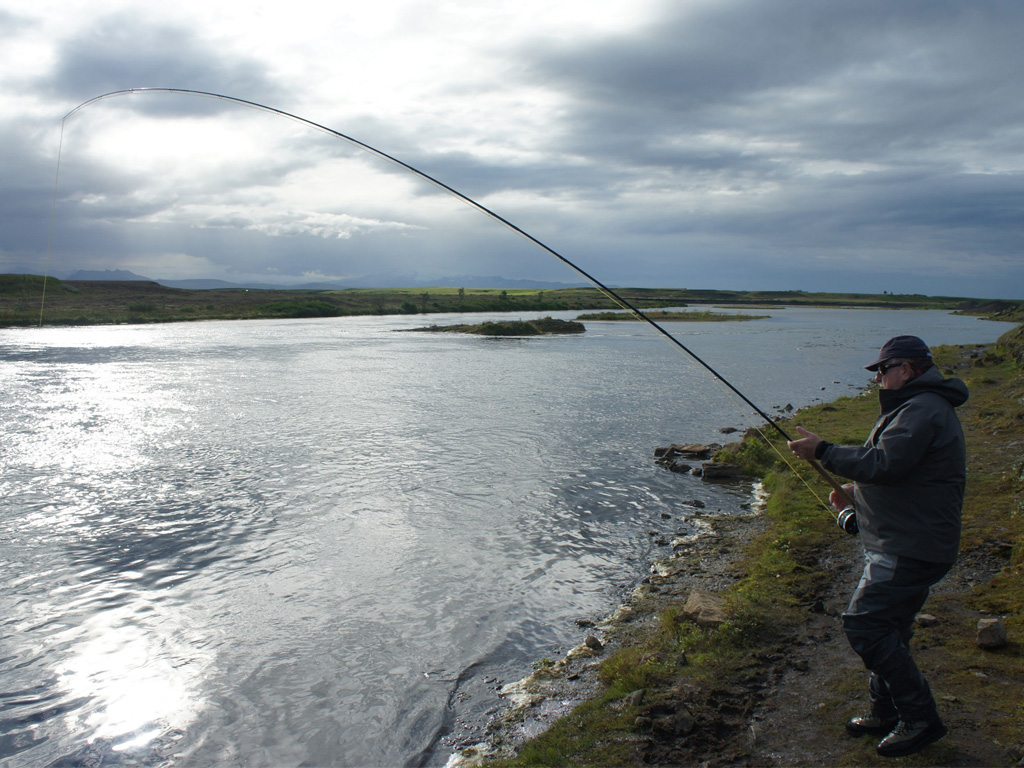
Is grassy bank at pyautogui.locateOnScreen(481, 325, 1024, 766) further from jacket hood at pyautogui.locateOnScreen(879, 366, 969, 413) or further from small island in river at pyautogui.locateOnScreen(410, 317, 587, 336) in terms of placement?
small island in river at pyautogui.locateOnScreen(410, 317, 587, 336)

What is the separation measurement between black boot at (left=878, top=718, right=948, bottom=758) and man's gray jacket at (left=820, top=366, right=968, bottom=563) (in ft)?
3.05

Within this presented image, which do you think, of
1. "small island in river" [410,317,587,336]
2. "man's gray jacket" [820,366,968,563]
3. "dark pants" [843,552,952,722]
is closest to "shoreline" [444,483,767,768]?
"dark pants" [843,552,952,722]

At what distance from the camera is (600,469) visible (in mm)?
13875

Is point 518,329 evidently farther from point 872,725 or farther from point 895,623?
point 895,623

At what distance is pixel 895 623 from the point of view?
3.80 meters

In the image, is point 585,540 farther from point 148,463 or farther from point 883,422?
point 148,463

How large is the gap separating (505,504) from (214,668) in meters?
5.84

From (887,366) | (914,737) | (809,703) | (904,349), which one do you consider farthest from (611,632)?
(904,349)

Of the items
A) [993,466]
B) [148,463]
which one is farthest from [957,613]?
[148,463]

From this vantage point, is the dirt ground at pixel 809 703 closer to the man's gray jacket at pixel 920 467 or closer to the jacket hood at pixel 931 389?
the man's gray jacket at pixel 920 467

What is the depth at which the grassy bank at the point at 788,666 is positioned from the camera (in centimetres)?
422

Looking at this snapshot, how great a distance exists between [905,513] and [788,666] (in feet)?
6.86

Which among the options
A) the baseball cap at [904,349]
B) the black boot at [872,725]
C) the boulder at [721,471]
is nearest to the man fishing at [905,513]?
the baseball cap at [904,349]

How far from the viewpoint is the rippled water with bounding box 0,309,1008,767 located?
5695 millimetres
